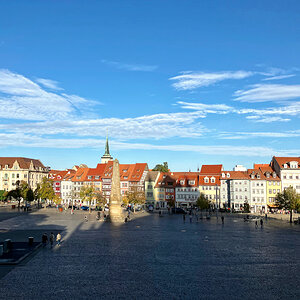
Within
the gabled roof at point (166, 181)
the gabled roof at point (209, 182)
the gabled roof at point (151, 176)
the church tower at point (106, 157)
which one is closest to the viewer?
the gabled roof at point (209, 182)

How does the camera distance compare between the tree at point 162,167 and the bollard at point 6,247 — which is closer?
the bollard at point 6,247

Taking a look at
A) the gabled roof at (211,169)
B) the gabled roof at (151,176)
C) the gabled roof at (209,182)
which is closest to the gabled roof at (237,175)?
the gabled roof at (209,182)

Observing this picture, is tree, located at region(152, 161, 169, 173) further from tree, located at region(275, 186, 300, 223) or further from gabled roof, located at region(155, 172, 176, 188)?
tree, located at region(275, 186, 300, 223)

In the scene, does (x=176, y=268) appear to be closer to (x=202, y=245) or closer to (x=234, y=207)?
(x=202, y=245)

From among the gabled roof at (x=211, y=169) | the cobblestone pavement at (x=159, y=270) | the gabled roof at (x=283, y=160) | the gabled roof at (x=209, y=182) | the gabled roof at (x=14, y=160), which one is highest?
the gabled roof at (x=14, y=160)

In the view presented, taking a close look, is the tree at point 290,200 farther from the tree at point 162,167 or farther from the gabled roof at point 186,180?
the tree at point 162,167

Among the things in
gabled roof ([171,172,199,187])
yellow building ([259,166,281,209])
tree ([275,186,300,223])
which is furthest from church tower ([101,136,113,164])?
tree ([275,186,300,223])

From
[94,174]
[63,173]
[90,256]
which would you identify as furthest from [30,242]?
[63,173]

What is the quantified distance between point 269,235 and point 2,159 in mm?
116836

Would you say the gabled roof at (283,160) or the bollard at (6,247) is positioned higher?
the gabled roof at (283,160)

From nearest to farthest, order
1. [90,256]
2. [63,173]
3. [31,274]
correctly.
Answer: [31,274], [90,256], [63,173]

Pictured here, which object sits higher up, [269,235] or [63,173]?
[63,173]

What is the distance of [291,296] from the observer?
19.3m

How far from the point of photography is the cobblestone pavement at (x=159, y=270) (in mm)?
19875
